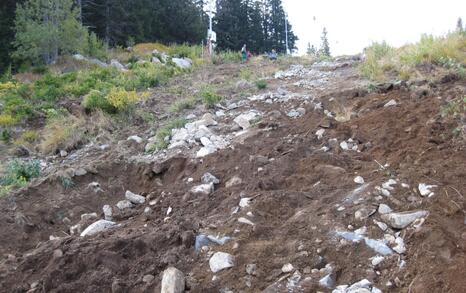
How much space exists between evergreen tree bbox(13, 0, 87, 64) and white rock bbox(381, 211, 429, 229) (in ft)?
53.4

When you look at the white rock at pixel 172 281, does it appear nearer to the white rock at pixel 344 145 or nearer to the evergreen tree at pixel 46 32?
the white rock at pixel 344 145

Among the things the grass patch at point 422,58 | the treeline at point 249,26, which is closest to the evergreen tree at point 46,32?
the grass patch at point 422,58

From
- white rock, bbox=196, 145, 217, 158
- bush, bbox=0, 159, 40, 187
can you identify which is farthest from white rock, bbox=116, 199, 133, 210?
bush, bbox=0, 159, 40, 187

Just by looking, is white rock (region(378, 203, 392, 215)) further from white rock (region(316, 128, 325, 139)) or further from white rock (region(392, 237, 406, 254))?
white rock (region(316, 128, 325, 139))

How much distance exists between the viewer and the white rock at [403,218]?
135 inches

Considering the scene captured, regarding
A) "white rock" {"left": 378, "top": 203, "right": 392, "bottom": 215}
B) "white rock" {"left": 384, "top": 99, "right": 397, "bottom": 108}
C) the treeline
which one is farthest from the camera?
the treeline

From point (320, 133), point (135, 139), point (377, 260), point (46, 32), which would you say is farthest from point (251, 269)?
point (46, 32)

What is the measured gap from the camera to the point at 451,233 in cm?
319

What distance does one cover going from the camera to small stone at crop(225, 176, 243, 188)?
4.91 metres

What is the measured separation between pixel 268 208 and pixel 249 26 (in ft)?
126

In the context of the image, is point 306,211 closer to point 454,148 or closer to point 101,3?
point 454,148

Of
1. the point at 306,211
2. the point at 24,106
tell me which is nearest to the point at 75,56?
the point at 24,106

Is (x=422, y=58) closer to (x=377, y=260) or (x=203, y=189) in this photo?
(x=203, y=189)

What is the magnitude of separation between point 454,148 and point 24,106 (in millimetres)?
8984
